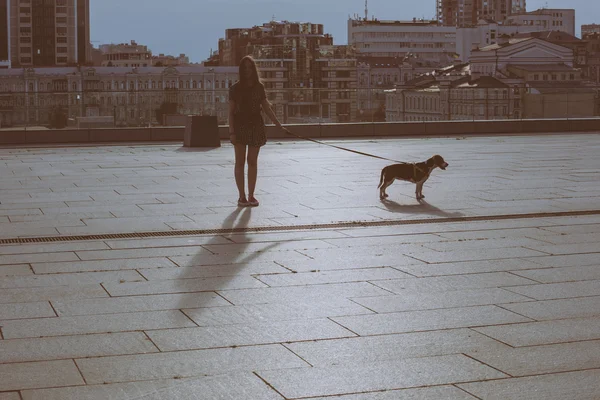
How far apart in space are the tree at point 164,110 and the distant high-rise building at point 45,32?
513 feet

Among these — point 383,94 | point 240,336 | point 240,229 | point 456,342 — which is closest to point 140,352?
point 240,336

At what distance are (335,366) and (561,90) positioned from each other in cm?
2462

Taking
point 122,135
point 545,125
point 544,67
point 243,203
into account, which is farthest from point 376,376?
point 544,67

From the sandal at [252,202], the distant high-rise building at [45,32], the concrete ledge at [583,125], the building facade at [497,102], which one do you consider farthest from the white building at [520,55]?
the distant high-rise building at [45,32]

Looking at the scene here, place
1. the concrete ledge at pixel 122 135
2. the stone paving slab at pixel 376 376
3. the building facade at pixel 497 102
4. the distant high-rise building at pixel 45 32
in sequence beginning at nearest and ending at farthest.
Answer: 1. the stone paving slab at pixel 376 376
2. the concrete ledge at pixel 122 135
3. the building facade at pixel 497 102
4. the distant high-rise building at pixel 45 32

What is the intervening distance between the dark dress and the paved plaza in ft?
2.40

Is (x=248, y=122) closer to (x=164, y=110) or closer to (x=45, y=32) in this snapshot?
(x=164, y=110)

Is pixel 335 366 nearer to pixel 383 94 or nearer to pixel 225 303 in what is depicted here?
pixel 225 303

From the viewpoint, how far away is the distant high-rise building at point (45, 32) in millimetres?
179625

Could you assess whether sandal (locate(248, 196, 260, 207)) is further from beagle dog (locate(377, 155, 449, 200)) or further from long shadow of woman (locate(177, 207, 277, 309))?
beagle dog (locate(377, 155, 449, 200))

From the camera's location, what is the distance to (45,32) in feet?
594

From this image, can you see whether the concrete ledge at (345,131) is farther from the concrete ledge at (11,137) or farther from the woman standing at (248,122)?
the woman standing at (248,122)

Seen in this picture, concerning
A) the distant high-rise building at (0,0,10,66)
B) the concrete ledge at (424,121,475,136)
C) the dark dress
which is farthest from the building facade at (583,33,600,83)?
the dark dress

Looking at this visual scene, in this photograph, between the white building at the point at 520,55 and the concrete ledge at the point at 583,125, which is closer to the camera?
the concrete ledge at the point at 583,125
